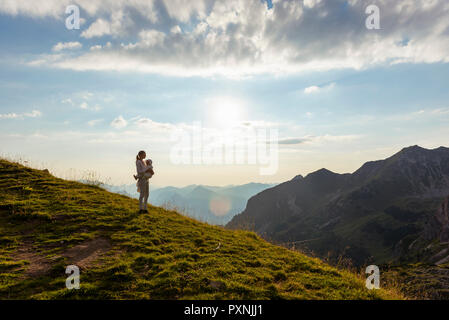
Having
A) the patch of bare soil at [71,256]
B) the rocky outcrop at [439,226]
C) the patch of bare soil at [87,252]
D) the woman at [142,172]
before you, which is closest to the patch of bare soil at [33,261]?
the patch of bare soil at [71,256]

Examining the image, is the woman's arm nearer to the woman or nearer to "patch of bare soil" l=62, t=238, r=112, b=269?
the woman

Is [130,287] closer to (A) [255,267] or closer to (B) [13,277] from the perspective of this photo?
(B) [13,277]

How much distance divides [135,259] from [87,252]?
97.6 inches

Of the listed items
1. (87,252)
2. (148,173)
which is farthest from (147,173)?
(87,252)

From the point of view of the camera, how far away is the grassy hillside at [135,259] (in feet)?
29.1

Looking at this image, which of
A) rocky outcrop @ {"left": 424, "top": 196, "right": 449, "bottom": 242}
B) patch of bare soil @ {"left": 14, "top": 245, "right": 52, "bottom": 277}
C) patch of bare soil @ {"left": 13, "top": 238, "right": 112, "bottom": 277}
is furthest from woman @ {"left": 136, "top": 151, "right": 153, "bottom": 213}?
rocky outcrop @ {"left": 424, "top": 196, "right": 449, "bottom": 242}

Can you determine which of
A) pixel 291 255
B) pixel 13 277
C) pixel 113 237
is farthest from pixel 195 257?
pixel 13 277

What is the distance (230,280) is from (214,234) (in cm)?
746

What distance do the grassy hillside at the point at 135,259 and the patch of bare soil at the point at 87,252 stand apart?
1.6 inches

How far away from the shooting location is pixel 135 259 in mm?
11141

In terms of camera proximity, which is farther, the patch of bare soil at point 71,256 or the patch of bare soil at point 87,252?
the patch of bare soil at point 87,252

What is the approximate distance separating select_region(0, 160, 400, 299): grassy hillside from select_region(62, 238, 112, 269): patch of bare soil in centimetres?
4

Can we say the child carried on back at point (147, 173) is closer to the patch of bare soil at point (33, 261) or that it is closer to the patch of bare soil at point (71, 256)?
the patch of bare soil at point (71, 256)

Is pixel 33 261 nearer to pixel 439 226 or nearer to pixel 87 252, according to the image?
pixel 87 252
